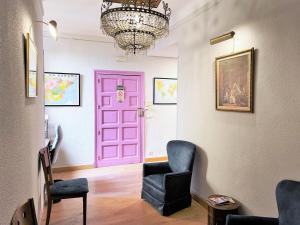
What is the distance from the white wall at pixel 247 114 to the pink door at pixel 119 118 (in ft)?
6.40

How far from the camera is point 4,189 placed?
1.08 meters

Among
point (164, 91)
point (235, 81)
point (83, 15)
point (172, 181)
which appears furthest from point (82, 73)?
point (235, 81)

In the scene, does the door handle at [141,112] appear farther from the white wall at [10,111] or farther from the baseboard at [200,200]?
the white wall at [10,111]

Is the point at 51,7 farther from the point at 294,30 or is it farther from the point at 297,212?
the point at 297,212

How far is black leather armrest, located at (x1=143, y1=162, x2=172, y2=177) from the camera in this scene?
3.50 meters

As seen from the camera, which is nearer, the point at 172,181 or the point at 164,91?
the point at 172,181

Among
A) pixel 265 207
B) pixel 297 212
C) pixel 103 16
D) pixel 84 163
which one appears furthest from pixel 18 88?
pixel 84 163

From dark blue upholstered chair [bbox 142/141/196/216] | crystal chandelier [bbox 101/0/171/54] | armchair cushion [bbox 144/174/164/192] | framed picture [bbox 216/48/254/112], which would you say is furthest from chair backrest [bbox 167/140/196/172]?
crystal chandelier [bbox 101/0/171/54]

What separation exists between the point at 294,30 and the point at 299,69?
0.34 m

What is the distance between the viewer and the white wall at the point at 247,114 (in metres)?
2.12

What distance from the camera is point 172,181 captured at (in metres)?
3.03

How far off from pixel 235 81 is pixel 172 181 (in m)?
1.43

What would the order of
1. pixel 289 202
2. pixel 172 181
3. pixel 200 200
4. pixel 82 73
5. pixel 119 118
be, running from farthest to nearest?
1. pixel 119 118
2. pixel 82 73
3. pixel 200 200
4. pixel 172 181
5. pixel 289 202

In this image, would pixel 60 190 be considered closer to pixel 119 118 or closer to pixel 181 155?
pixel 181 155
